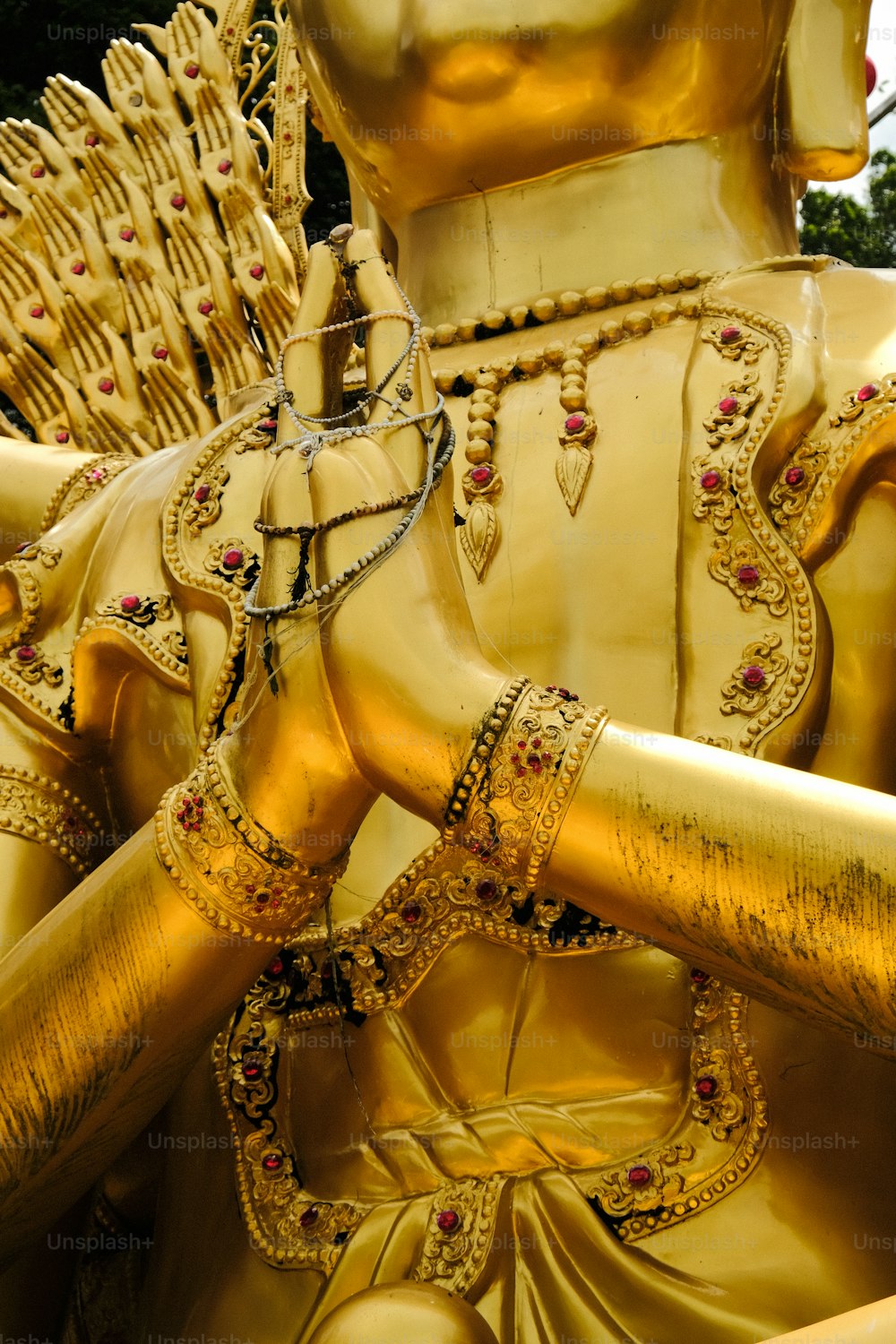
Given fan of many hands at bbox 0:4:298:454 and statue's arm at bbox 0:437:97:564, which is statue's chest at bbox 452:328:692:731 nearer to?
statue's arm at bbox 0:437:97:564

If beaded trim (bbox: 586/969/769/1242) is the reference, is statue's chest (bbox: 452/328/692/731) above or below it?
above

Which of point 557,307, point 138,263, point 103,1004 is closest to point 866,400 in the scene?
point 557,307

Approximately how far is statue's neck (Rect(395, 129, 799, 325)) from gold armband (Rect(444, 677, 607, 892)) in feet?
3.68

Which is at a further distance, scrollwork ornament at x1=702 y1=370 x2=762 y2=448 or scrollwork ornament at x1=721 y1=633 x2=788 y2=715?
scrollwork ornament at x1=702 y1=370 x2=762 y2=448

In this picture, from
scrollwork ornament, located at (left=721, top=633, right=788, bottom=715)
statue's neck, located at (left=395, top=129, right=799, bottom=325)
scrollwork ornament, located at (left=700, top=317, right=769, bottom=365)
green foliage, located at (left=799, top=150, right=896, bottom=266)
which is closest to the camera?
scrollwork ornament, located at (left=721, top=633, right=788, bottom=715)

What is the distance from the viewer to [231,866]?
2.43 metres

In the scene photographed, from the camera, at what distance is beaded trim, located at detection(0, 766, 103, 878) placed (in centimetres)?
301

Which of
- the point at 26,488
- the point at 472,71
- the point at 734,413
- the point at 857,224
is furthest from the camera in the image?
the point at 857,224

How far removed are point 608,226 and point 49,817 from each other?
1.14 meters

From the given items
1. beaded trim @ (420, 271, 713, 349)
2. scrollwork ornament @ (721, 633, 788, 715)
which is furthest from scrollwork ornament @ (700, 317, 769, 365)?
scrollwork ornament @ (721, 633, 788, 715)

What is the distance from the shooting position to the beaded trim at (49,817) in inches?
119

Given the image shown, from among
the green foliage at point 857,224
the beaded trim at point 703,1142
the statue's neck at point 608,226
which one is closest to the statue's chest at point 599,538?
the statue's neck at point 608,226

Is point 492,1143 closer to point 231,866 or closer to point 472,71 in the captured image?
point 231,866

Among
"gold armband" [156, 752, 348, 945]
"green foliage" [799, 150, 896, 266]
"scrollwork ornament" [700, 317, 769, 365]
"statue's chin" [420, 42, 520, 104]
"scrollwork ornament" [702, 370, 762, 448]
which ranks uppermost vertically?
"statue's chin" [420, 42, 520, 104]
